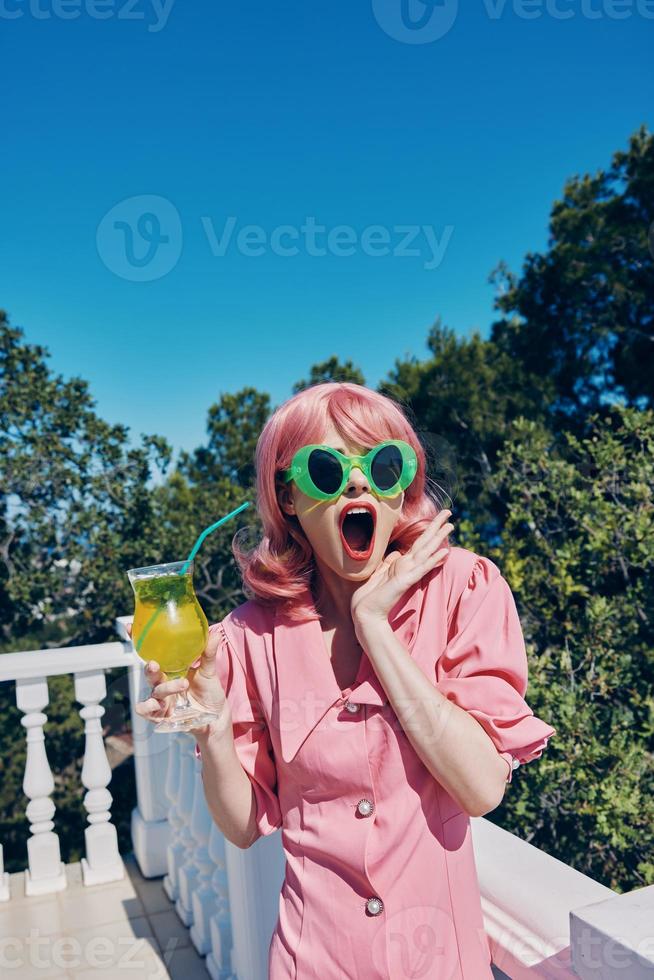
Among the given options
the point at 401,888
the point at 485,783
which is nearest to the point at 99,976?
the point at 401,888

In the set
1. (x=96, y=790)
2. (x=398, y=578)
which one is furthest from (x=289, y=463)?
(x=96, y=790)

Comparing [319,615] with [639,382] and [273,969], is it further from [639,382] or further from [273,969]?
[639,382]

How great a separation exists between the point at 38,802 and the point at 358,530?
2.29 metres

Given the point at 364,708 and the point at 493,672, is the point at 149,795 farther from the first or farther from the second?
the point at 493,672

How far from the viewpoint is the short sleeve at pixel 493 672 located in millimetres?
1110

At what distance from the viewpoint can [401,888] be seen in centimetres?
113

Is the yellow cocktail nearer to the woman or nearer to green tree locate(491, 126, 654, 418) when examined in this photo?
the woman

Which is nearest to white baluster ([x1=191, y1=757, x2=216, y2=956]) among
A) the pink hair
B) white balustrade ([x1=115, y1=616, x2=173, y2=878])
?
white balustrade ([x1=115, y1=616, x2=173, y2=878])

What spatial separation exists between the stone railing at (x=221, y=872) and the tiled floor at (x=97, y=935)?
51 millimetres

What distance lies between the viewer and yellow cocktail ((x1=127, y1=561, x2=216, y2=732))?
1186mm

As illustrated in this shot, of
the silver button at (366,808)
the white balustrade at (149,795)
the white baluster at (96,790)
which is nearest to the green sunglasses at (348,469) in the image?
the silver button at (366,808)

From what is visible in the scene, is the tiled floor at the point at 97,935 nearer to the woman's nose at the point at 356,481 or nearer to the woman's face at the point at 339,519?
the woman's face at the point at 339,519

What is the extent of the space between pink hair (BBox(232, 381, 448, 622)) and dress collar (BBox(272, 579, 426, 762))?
0.05 metres

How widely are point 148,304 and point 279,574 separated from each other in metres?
15.6
